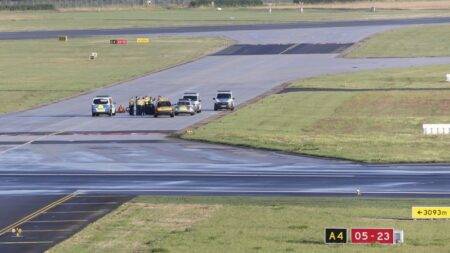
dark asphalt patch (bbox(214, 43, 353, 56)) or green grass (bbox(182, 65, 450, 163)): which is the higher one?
green grass (bbox(182, 65, 450, 163))

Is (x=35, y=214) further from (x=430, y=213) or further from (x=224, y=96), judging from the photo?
(x=224, y=96)

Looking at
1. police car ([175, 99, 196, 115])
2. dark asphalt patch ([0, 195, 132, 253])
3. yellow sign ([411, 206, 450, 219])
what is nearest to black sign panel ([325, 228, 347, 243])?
yellow sign ([411, 206, 450, 219])

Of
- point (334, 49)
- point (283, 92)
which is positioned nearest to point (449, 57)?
point (334, 49)

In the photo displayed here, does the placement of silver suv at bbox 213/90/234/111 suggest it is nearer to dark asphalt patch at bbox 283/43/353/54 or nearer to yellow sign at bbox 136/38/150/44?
dark asphalt patch at bbox 283/43/353/54

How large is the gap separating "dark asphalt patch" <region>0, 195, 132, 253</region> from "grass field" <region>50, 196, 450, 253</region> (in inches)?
27.4

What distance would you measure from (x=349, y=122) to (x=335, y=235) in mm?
49597

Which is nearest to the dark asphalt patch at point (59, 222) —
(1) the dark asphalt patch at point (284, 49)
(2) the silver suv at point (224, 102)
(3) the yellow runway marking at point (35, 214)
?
(3) the yellow runway marking at point (35, 214)

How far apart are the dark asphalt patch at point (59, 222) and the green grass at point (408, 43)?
99.4 metres

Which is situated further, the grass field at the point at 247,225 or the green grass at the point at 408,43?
the green grass at the point at 408,43

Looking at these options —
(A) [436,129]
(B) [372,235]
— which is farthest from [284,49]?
(B) [372,235]

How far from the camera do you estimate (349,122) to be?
303 ft

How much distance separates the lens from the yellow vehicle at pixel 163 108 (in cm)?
10106

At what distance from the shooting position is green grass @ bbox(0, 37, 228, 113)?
402 ft

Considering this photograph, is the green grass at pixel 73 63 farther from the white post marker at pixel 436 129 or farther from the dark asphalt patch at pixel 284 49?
the white post marker at pixel 436 129
